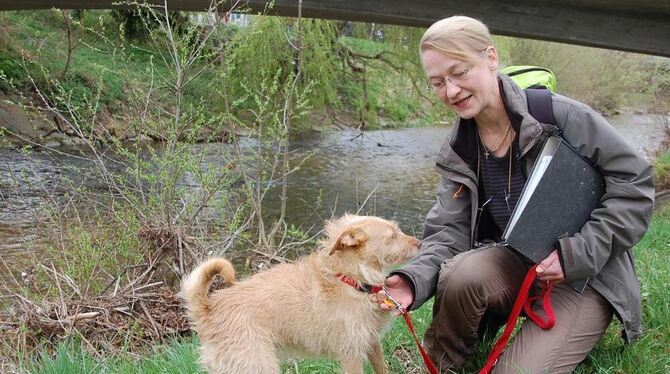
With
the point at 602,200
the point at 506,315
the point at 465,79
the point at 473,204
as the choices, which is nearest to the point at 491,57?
the point at 465,79

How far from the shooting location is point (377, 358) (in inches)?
149

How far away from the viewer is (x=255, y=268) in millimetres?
6816

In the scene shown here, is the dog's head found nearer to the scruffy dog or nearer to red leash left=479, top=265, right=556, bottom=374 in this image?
the scruffy dog

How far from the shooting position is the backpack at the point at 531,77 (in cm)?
369

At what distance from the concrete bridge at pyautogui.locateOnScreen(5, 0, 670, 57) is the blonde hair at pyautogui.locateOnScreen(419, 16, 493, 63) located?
27.1ft

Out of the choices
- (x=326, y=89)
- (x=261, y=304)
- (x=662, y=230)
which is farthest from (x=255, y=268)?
(x=326, y=89)

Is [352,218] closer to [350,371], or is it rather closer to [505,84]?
[350,371]

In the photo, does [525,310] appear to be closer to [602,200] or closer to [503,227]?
[503,227]

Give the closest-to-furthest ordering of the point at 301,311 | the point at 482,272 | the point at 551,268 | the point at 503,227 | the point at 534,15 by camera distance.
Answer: the point at 551,268, the point at 482,272, the point at 301,311, the point at 503,227, the point at 534,15

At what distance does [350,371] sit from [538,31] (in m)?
10.1

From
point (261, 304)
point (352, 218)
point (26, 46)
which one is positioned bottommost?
point (26, 46)

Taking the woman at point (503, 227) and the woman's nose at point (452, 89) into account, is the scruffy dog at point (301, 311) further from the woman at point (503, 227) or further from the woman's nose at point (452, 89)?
the woman's nose at point (452, 89)

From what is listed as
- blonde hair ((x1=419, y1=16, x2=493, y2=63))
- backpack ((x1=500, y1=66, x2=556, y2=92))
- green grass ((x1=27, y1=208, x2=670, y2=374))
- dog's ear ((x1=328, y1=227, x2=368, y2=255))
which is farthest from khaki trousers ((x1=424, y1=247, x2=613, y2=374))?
blonde hair ((x1=419, y1=16, x2=493, y2=63))

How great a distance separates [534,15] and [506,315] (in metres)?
9.29
